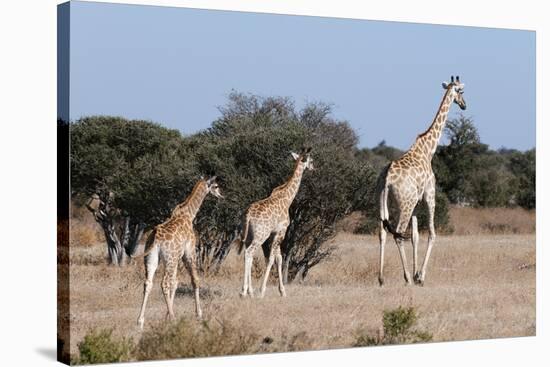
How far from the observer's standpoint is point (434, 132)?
16.8 metres

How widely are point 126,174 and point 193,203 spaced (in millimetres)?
3185

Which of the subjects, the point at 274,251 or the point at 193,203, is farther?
the point at 274,251

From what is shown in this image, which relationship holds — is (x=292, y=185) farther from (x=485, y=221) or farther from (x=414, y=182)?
(x=485, y=221)

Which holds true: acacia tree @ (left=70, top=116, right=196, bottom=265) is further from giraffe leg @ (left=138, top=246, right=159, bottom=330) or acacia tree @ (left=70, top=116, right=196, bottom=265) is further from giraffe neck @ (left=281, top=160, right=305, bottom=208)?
giraffe leg @ (left=138, top=246, right=159, bottom=330)

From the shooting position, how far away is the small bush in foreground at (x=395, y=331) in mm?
15469

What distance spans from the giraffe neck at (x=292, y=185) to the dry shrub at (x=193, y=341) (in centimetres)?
203

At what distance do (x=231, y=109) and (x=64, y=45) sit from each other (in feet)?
12.8

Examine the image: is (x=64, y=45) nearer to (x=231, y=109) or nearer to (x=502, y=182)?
(x=231, y=109)

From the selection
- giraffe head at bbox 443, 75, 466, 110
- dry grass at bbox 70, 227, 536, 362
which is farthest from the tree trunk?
giraffe head at bbox 443, 75, 466, 110

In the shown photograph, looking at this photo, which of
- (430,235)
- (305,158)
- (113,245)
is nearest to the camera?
(305,158)

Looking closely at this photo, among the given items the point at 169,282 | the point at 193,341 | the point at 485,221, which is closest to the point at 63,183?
the point at 169,282

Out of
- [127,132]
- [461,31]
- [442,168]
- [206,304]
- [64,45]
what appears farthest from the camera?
[442,168]

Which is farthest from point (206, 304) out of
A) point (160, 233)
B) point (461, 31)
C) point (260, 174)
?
point (461, 31)

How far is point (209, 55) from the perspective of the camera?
608 inches
